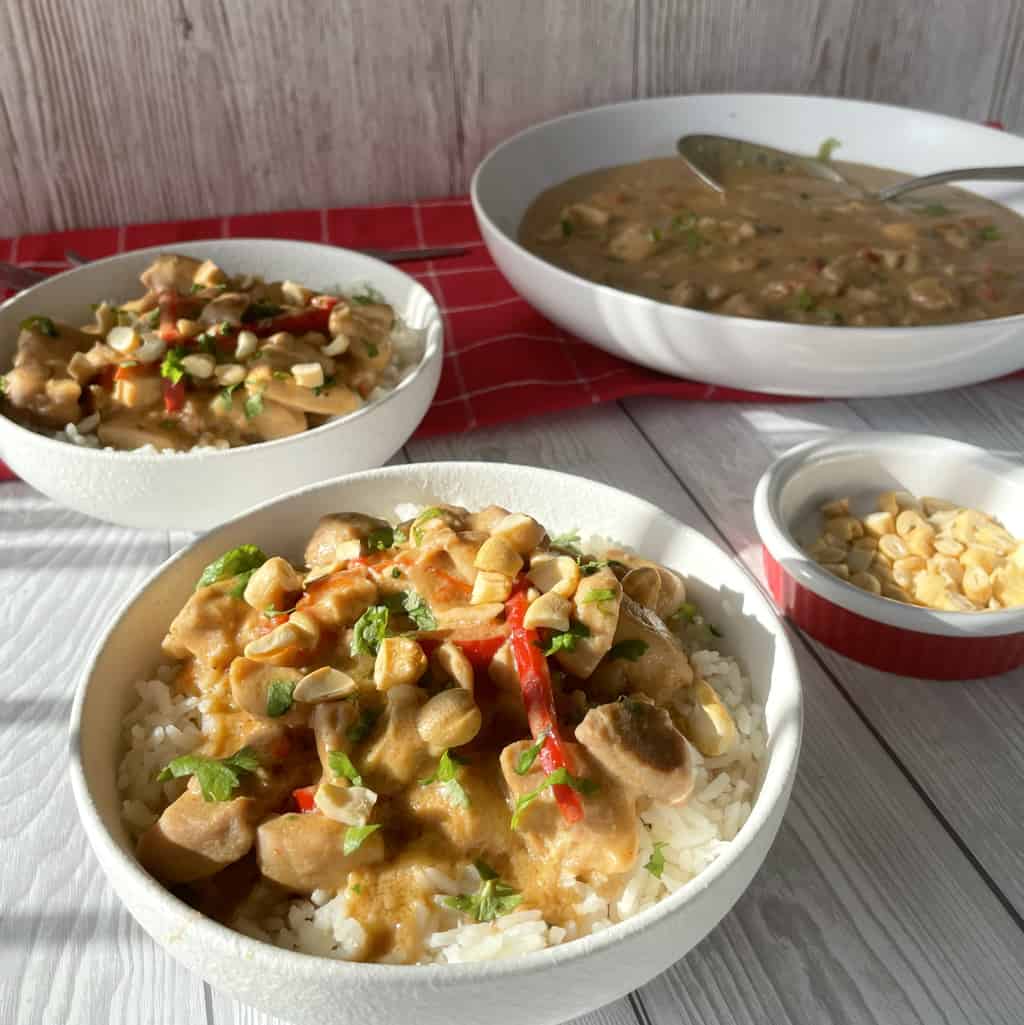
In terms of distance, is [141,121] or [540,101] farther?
[540,101]

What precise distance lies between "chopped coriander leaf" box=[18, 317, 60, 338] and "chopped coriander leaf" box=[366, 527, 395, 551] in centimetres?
94

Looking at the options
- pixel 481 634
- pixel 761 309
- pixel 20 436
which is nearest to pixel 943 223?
pixel 761 309

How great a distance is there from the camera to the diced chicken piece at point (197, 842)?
3.92 ft

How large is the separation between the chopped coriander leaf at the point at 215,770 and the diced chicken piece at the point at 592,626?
1.27 ft

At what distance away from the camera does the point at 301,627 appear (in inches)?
52.9

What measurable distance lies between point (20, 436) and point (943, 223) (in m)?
2.24

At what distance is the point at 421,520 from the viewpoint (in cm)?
152

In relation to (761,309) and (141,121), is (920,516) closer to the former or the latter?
(761,309)

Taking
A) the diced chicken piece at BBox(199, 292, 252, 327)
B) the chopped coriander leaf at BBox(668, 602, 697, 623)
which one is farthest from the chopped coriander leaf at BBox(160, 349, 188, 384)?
the chopped coriander leaf at BBox(668, 602, 697, 623)

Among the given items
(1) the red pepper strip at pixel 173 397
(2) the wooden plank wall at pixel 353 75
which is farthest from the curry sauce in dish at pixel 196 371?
(2) the wooden plank wall at pixel 353 75

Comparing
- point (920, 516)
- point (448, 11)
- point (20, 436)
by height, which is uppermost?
point (448, 11)

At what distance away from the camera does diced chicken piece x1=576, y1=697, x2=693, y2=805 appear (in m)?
1.21

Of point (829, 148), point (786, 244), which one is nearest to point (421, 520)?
point (786, 244)

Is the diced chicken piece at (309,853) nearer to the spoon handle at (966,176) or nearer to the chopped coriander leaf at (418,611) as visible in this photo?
the chopped coriander leaf at (418,611)
